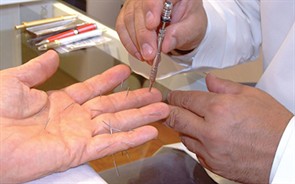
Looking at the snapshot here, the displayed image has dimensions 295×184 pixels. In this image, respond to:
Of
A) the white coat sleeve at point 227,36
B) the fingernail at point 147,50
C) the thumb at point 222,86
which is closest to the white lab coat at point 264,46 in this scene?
the white coat sleeve at point 227,36

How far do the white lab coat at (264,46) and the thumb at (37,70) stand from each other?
327 mm

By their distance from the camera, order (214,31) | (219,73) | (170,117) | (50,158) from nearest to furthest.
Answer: (50,158) < (170,117) < (214,31) < (219,73)

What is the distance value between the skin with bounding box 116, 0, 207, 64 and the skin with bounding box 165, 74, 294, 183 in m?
0.12

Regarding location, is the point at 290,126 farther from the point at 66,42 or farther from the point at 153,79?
the point at 66,42

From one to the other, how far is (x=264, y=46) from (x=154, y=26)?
27 centimetres

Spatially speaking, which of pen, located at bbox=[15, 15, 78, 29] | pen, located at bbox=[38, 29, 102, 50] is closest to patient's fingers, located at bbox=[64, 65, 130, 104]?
pen, located at bbox=[38, 29, 102, 50]

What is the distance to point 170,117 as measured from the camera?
740mm

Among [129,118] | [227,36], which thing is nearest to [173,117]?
[129,118]

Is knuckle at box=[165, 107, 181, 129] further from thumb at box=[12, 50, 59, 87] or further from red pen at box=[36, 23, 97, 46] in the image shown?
red pen at box=[36, 23, 97, 46]

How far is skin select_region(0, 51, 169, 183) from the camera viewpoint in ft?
1.95

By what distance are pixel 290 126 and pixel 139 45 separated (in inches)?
10.7

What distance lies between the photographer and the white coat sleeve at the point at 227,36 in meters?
0.94

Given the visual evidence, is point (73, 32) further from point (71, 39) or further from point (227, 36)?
point (227, 36)

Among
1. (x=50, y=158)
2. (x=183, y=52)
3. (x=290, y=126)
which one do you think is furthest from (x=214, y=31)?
(x=50, y=158)
